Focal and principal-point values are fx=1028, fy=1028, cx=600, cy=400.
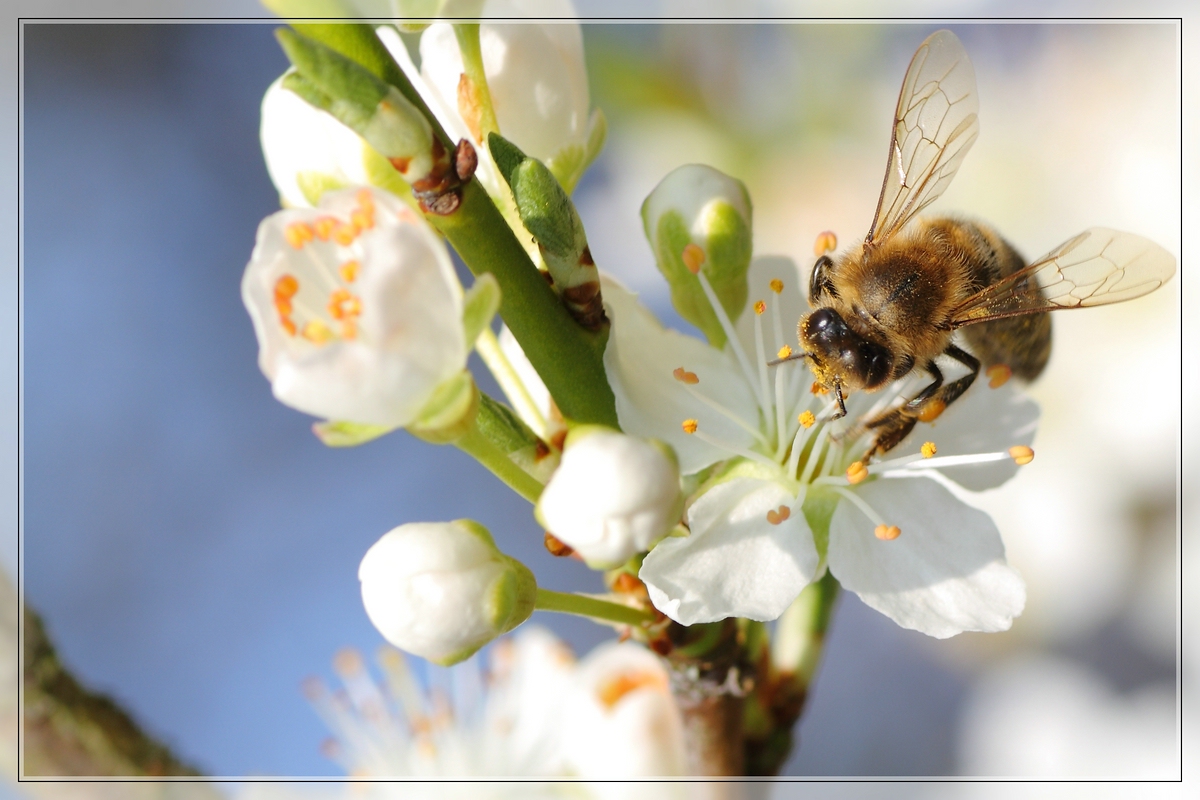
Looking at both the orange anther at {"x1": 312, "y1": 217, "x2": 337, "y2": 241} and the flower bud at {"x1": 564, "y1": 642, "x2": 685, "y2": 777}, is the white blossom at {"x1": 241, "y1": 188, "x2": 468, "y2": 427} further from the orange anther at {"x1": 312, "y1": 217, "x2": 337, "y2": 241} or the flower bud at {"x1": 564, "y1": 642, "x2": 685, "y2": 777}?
the flower bud at {"x1": 564, "y1": 642, "x2": 685, "y2": 777}

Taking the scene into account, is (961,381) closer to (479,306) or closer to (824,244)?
(824,244)

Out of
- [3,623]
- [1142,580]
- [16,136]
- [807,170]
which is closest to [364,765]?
[3,623]

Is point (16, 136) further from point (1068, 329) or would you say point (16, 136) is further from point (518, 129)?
point (1068, 329)

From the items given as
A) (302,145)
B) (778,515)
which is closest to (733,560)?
(778,515)

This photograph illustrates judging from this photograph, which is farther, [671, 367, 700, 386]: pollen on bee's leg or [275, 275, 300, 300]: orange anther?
[671, 367, 700, 386]: pollen on bee's leg

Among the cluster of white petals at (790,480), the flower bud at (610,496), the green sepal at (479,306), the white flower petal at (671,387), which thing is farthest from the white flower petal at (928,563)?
the green sepal at (479,306)

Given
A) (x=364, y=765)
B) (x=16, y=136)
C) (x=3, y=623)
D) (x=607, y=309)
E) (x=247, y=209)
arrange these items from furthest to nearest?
(x=247, y=209), (x=364, y=765), (x=16, y=136), (x=3, y=623), (x=607, y=309)

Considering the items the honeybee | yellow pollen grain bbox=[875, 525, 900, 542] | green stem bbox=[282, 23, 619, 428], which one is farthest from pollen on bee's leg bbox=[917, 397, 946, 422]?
green stem bbox=[282, 23, 619, 428]
